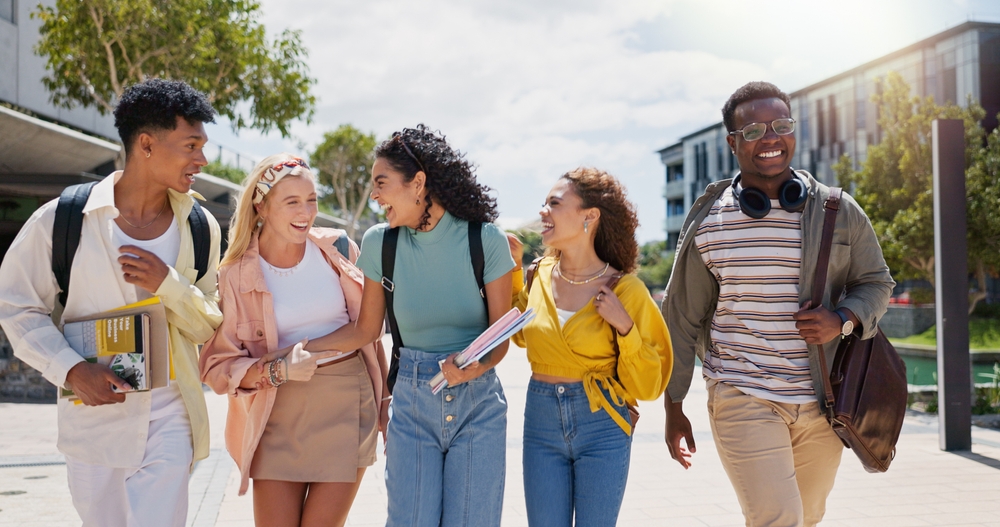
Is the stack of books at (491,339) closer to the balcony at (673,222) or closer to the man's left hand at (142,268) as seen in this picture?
the man's left hand at (142,268)

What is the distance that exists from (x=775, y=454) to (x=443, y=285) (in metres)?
1.47

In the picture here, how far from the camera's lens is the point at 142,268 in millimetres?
2762

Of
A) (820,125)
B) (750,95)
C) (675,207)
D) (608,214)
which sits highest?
(820,125)

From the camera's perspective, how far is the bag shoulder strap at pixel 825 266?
317cm

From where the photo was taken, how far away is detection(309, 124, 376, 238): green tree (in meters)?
38.3

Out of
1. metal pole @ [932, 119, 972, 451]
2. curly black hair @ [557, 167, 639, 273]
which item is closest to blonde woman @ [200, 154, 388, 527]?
curly black hair @ [557, 167, 639, 273]

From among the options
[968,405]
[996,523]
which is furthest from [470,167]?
[968,405]

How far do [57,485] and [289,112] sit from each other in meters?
8.58

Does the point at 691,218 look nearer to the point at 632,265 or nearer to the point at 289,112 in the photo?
the point at 632,265

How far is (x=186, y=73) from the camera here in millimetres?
11914

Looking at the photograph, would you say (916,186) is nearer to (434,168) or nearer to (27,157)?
(27,157)

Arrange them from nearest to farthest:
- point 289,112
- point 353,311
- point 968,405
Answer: point 353,311 → point 968,405 → point 289,112

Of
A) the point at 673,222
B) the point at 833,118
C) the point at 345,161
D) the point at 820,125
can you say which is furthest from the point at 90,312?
the point at 673,222

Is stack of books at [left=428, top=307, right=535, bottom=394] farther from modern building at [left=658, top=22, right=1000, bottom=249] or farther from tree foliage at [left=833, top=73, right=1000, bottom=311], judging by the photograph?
modern building at [left=658, top=22, right=1000, bottom=249]
